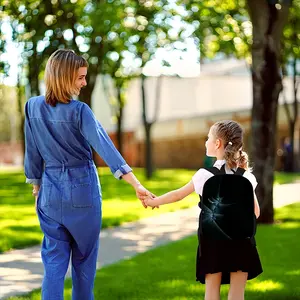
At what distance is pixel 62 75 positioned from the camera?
4250mm

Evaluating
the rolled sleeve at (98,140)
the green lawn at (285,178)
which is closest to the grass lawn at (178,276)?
the rolled sleeve at (98,140)

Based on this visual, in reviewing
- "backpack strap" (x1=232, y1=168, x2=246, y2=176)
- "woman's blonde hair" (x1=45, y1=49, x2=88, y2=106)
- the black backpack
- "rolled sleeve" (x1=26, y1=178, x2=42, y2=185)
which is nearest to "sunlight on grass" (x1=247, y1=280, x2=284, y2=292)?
the black backpack

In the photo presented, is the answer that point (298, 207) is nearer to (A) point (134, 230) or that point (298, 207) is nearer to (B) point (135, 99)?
(A) point (134, 230)

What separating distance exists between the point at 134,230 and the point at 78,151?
7.09 m

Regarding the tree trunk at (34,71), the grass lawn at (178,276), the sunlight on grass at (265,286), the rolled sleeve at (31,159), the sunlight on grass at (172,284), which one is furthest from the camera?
the tree trunk at (34,71)

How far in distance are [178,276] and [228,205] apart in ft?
9.74

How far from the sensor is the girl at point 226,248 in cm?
426

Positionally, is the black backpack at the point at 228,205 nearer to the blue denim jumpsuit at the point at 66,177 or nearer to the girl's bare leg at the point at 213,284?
the girl's bare leg at the point at 213,284

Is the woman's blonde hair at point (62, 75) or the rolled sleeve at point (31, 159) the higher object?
the woman's blonde hair at point (62, 75)

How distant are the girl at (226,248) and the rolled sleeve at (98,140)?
46cm

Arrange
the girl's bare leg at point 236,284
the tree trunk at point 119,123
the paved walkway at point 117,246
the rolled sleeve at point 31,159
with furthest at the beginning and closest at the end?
the tree trunk at point 119,123, the paved walkway at point 117,246, the rolled sleeve at point 31,159, the girl's bare leg at point 236,284

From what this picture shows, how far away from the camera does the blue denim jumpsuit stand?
429cm

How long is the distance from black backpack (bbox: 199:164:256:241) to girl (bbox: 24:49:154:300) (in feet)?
1.69

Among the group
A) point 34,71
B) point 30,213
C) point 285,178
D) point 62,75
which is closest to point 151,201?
point 62,75
